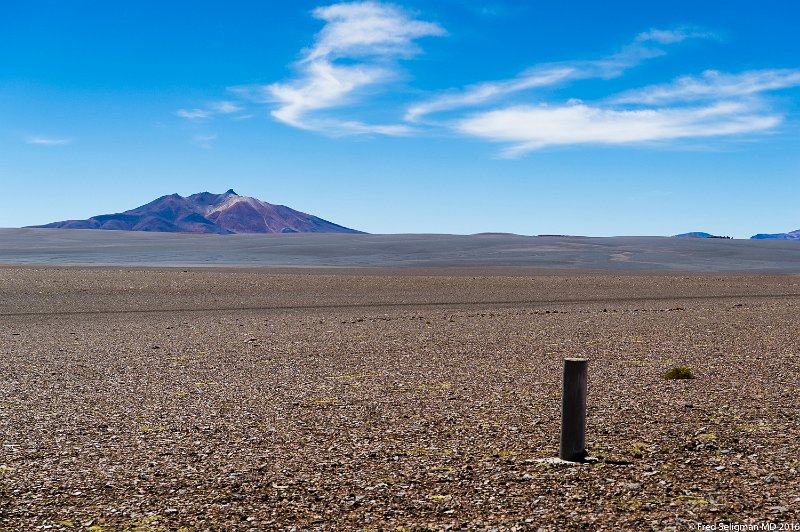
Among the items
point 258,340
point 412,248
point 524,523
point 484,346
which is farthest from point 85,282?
point 412,248

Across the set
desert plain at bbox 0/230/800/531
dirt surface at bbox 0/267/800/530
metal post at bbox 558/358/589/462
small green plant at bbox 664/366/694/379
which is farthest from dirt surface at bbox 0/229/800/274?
metal post at bbox 558/358/589/462

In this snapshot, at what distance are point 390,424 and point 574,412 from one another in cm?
250

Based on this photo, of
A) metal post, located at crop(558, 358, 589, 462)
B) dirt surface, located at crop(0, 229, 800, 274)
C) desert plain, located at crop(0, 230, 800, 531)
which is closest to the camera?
desert plain, located at crop(0, 230, 800, 531)

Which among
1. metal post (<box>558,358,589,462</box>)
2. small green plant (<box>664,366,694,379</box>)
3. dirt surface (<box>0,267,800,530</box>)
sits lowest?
dirt surface (<box>0,267,800,530</box>)

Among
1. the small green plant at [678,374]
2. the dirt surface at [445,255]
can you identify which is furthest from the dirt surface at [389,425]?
the dirt surface at [445,255]

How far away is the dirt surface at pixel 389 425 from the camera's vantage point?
21.6ft

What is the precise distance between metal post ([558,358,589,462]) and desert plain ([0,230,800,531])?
233mm

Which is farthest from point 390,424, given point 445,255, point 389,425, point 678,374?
point 445,255

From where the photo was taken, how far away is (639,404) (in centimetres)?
1077

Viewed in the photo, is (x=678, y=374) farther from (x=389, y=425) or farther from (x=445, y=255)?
(x=445, y=255)

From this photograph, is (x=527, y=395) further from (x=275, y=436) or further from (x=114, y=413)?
(x=114, y=413)

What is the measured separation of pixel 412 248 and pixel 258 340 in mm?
65768

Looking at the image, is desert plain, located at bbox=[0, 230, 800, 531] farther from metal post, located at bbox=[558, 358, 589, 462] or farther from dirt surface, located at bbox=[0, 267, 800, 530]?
metal post, located at bbox=[558, 358, 589, 462]

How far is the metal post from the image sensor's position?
7887 millimetres
